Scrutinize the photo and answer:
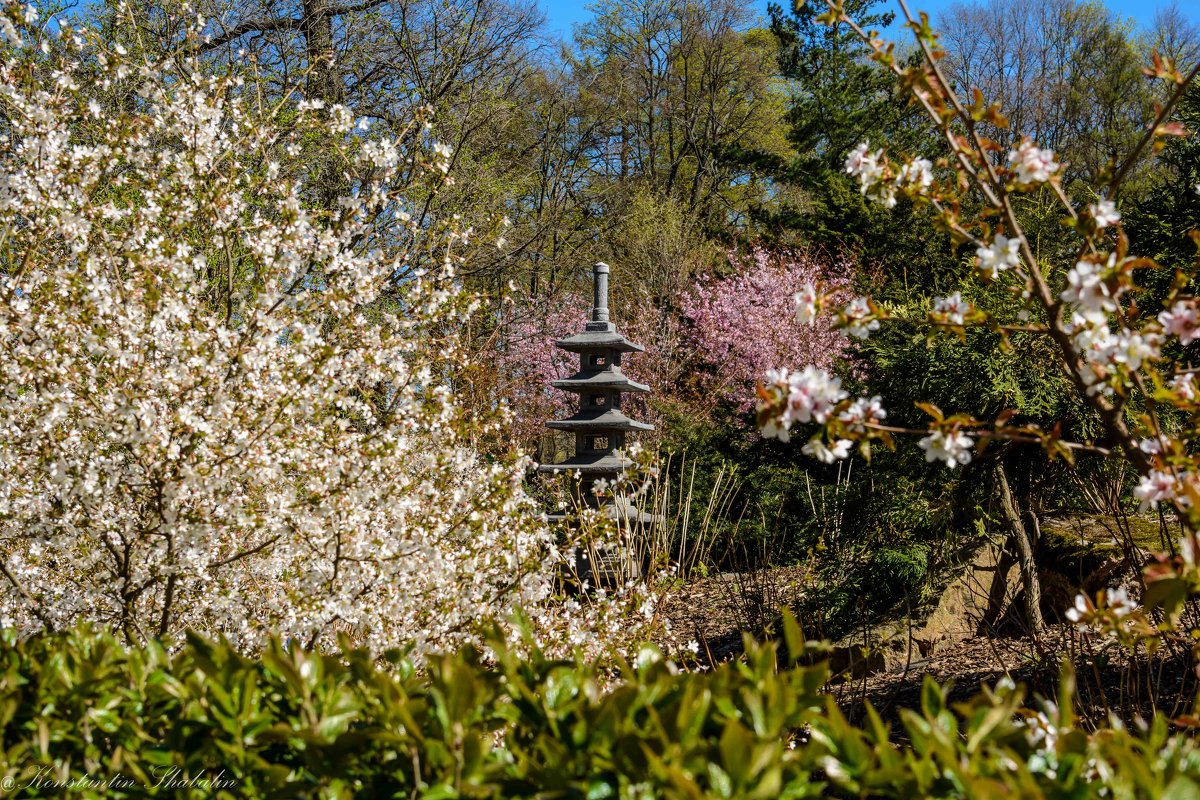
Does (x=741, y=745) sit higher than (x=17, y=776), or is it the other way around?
(x=741, y=745)

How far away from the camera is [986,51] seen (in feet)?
72.0

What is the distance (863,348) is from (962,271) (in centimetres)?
139

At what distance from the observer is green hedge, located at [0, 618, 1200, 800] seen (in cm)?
127

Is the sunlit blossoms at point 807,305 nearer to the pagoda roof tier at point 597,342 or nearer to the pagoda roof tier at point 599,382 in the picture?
the pagoda roof tier at point 599,382

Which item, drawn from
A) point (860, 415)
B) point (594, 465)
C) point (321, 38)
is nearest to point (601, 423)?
point (594, 465)

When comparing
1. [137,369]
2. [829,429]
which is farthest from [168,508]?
[829,429]

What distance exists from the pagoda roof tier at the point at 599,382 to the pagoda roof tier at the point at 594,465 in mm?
607

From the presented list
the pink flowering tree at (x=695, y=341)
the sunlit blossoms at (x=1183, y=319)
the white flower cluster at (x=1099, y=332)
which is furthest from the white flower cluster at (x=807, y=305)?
the pink flowering tree at (x=695, y=341)

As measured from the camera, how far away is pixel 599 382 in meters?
8.24

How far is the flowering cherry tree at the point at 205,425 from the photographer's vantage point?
2.87 meters

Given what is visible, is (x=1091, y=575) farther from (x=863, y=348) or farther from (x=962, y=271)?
(x=962, y=271)

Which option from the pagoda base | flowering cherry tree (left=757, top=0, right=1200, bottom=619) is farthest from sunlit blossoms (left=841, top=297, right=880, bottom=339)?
the pagoda base

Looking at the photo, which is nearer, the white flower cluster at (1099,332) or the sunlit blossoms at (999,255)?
the white flower cluster at (1099,332)

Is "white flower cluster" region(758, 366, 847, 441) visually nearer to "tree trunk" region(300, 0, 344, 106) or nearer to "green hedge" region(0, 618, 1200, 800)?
"green hedge" region(0, 618, 1200, 800)
